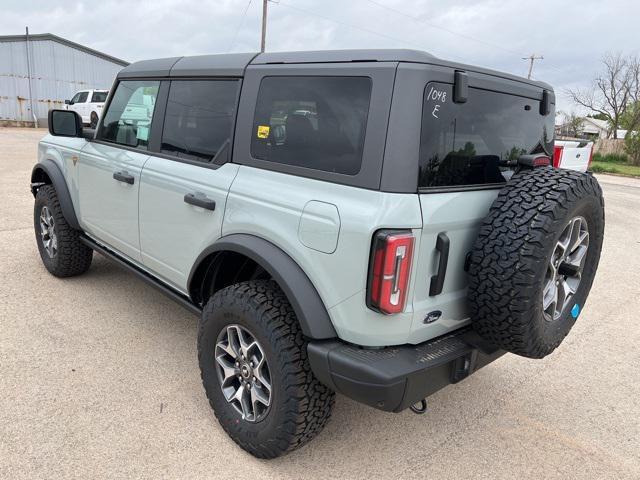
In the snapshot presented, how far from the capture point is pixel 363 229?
6.18 feet

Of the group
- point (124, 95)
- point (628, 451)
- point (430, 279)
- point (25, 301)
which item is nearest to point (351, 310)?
point (430, 279)

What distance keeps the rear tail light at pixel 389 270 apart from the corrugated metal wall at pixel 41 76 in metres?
28.3

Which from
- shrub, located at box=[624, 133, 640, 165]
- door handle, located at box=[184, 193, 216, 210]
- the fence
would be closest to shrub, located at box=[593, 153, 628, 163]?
the fence

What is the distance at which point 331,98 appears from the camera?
214 centimetres

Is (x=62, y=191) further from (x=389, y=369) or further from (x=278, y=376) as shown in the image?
(x=389, y=369)

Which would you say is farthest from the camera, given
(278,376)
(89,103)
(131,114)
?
(89,103)

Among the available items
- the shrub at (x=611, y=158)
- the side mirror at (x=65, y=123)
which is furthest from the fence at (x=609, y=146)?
the side mirror at (x=65, y=123)

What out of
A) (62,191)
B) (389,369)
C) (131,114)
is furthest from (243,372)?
(62,191)

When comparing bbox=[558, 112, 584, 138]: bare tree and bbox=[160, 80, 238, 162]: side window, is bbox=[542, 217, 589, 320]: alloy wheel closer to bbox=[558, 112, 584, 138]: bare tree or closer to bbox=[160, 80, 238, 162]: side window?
bbox=[160, 80, 238, 162]: side window

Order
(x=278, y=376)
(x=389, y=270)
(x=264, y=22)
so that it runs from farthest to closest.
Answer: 1. (x=264, y=22)
2. (x=278, y=376)
3. (x=389, y=270)

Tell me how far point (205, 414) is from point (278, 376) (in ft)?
2.57

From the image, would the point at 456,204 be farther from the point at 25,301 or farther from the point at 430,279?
the point at 25,301

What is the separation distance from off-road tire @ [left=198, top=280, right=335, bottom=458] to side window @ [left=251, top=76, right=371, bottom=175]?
25.5 inches

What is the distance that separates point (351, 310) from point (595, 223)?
4.34 ft
